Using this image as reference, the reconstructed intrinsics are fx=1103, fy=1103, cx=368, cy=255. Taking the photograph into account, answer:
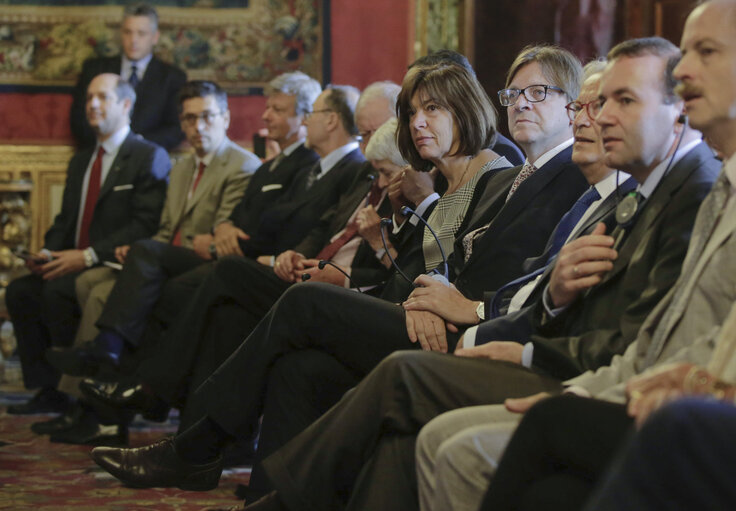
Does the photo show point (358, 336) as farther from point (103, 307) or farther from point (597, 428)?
point (103, 307)

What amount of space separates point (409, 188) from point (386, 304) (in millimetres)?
767

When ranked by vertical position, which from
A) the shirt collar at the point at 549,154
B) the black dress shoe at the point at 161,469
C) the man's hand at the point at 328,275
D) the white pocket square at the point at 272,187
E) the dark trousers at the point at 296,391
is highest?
the shirt collar at the point at 549,154

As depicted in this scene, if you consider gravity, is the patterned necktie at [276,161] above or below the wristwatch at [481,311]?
above

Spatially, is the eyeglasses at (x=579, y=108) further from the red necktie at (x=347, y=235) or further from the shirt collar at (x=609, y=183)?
the red necktie at (x=347, y=235)

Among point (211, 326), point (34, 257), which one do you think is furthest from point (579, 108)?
point (34, 257)

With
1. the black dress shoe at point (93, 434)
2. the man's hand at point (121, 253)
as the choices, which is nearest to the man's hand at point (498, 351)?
the black dress shoe at point (93, 434)

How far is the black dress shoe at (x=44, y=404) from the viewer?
15.9 feet

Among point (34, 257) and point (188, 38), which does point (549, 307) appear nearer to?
point (34, 257)

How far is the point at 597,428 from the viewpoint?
1.70 metres

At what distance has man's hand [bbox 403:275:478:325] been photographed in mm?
2770

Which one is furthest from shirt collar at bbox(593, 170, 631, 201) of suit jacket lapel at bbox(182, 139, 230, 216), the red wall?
the red wall

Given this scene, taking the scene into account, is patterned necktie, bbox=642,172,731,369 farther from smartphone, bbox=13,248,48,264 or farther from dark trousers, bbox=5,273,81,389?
smartphone, bbox=13,248,48,264

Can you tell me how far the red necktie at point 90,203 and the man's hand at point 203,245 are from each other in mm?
756

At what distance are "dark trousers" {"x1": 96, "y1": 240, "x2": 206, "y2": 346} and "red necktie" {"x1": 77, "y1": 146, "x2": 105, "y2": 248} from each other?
2.74 feet
